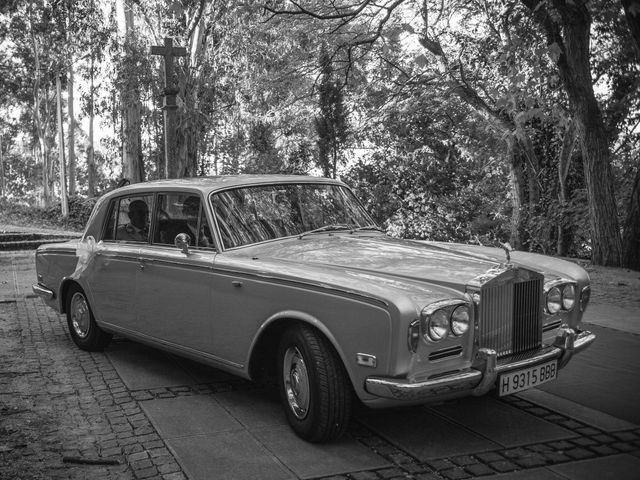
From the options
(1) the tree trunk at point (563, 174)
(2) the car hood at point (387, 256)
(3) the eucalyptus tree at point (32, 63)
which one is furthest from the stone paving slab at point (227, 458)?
(3) the eucalyptus tree at point (32, 63)

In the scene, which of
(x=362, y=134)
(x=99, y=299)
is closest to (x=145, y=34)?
(x=362, y=134)

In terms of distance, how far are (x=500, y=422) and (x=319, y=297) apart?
1582 millimetres

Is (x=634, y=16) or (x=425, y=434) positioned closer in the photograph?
(x=425, y=434)

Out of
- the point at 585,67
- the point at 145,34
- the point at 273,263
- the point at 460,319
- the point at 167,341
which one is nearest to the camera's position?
the point at 460,319

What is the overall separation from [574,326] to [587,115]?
348 inches

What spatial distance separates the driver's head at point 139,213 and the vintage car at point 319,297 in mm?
17

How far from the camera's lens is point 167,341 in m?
5.65

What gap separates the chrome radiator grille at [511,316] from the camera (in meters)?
4.23

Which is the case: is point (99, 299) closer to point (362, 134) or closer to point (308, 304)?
point (308, 304)

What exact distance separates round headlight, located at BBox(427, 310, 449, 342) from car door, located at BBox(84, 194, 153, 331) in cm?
294

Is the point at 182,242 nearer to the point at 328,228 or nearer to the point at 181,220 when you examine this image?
the point at 181,220

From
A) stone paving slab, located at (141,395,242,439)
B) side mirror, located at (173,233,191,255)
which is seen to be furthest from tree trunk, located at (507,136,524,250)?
stone paving slab, located at (141,395,242,439)

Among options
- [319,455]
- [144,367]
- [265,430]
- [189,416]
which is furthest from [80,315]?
[319,455]

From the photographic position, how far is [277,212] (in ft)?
18.0
